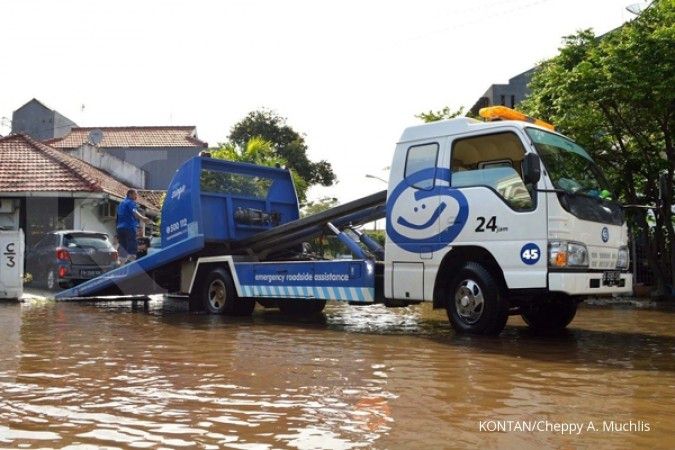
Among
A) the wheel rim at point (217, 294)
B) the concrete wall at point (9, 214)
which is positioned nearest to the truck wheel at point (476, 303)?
the wheel rim at point (217, 294)

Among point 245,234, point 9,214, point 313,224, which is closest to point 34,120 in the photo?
point 9,214

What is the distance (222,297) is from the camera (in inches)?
428

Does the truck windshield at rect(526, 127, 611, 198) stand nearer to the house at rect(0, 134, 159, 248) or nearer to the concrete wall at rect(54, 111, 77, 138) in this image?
the house at rect(0, 134, 159, 248)

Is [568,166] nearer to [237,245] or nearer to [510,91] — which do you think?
[237,245]

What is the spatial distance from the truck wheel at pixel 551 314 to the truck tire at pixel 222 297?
14.2 feet

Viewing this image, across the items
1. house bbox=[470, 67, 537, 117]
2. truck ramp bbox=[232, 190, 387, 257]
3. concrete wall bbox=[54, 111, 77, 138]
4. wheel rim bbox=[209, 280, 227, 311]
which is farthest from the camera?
concrete wall bbox=[54, 111, 77, 138]

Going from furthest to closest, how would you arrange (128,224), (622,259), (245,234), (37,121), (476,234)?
1. (37,121)
2. (128,224)
3. (245,234)
4. (622,259)
5. (476,234)

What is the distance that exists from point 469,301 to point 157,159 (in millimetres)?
34963

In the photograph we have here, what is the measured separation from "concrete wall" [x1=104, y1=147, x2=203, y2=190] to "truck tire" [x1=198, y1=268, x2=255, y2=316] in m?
29.4

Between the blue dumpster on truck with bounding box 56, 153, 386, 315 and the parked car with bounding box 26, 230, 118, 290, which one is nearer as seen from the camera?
the blue dumpster on truck with bounding box 56, 153, 386, 315

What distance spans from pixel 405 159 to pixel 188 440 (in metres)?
5.49

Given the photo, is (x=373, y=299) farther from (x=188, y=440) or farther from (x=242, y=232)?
(x=188, y=440)

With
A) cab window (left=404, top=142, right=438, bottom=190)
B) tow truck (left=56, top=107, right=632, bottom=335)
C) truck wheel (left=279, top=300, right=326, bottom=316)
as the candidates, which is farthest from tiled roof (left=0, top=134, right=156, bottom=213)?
cab window (left=404, top=142, right=438, bottom=190)

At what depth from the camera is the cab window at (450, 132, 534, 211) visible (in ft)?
24.4
